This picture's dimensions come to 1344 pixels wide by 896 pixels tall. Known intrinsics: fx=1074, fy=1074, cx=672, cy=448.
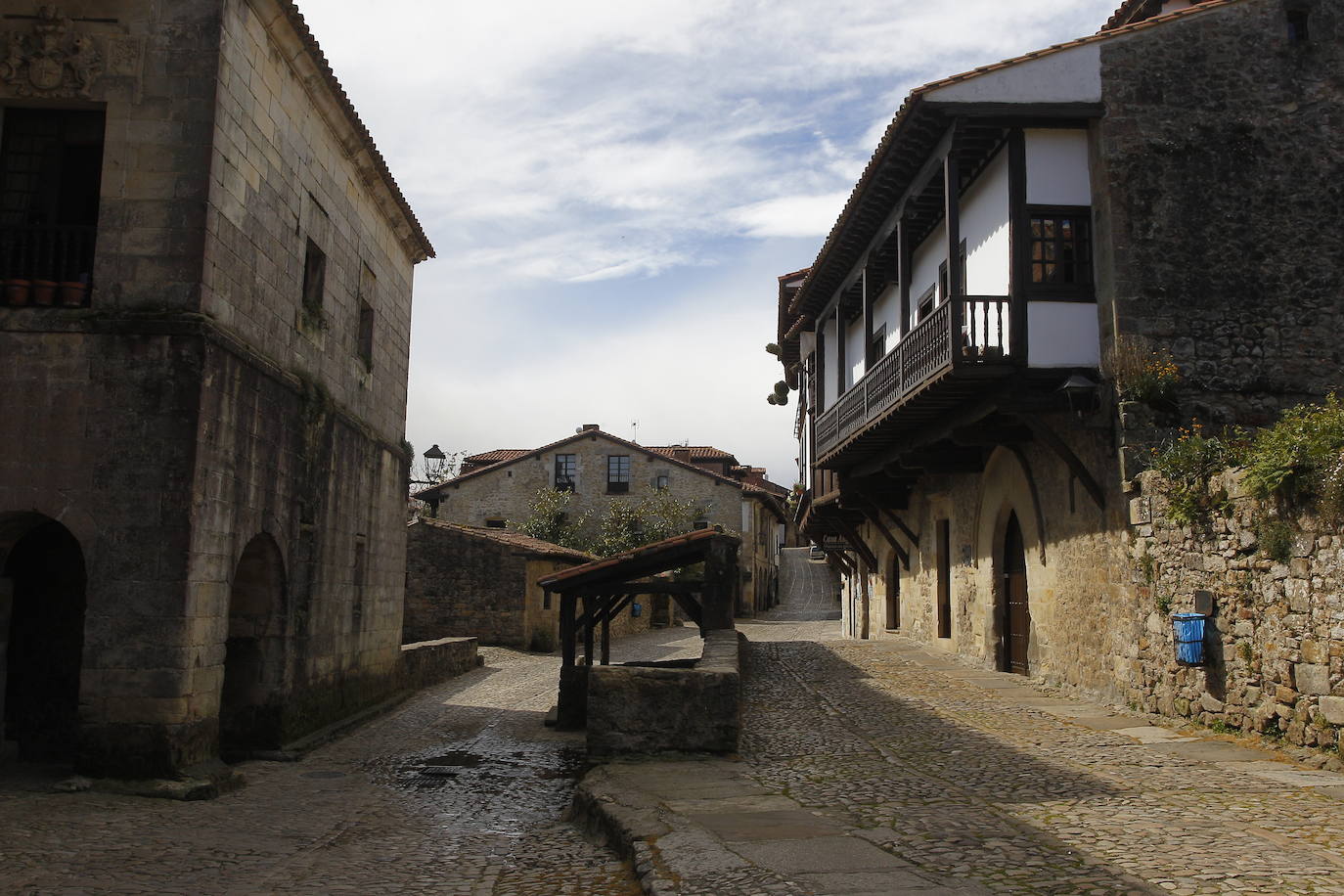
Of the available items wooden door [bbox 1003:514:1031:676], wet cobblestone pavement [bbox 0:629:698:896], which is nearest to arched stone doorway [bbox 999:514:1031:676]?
wooden door [bbox 1003:514:1031:676]

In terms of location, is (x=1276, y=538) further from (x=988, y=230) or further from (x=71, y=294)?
(x=71, y=294)

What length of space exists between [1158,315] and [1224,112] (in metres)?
2.46

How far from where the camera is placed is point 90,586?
27.9ft

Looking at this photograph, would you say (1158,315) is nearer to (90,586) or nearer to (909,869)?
(909,869)

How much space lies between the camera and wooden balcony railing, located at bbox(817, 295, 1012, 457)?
37.3 ft

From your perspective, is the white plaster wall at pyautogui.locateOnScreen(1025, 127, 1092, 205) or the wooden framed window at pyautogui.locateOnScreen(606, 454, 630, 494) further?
the wooden framed window at pyautogui.locateOnScreen(606, 454, 630, 494)

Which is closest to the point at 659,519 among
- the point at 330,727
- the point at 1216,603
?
the point at 330,727

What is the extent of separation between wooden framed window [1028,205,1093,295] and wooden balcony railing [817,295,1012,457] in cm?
60

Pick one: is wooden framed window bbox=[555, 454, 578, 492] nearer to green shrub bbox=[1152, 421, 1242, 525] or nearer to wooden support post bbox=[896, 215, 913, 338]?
wooden support post bbox=[896, 215, 913, 338]

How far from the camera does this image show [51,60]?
9227 mm

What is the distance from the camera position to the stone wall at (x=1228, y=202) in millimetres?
11156

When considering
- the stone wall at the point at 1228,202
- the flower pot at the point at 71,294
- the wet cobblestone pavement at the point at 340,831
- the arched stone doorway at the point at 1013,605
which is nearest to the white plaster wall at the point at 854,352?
the arched stone doorway at the point at 1013,605

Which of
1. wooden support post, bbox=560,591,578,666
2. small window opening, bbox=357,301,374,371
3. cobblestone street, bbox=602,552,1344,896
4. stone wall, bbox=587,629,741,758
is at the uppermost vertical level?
small window opening, bbox=357,301,374,371

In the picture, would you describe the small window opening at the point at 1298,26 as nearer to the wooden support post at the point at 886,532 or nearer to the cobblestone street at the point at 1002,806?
the cobblestone street at the point at 1002,806
